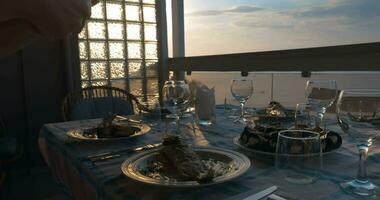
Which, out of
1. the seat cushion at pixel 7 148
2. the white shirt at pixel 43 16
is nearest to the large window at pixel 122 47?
the seat cushion at pixel 7 148

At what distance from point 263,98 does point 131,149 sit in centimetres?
87

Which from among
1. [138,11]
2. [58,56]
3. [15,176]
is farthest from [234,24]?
[15,176]

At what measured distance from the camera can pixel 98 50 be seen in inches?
116

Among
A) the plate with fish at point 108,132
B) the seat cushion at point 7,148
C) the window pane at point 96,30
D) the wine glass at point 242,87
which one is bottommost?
the seat cushion at point 7,148

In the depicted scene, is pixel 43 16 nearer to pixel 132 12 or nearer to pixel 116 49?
pixel 116 49

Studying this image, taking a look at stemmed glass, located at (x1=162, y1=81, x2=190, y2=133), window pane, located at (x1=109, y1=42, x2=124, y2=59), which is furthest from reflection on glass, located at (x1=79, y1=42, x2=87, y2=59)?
stemmed glass, located at (x1=162, y1=81, x2=190, y2=133)

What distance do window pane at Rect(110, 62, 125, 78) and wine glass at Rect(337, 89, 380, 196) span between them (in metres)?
2.63

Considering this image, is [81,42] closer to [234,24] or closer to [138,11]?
[138,11]

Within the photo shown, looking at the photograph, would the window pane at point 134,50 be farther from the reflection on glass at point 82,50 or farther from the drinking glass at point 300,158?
the drinking glass at point 300,158

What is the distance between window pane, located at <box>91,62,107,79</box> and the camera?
293cm

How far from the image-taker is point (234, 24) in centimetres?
328

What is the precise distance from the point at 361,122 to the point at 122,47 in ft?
8.90

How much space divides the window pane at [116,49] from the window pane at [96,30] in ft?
0.39

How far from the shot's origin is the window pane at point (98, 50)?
290cm
